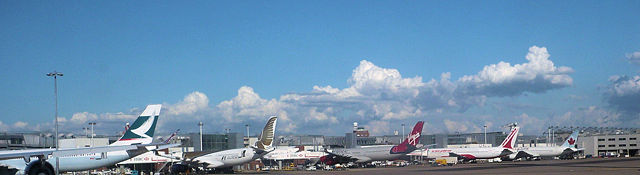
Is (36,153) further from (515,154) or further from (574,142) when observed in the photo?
(574,142)

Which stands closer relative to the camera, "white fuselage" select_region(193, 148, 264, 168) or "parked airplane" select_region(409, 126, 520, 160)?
"white fuselage" select_region(193, 148, 264, 168)

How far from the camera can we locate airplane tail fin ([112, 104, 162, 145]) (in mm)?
58031

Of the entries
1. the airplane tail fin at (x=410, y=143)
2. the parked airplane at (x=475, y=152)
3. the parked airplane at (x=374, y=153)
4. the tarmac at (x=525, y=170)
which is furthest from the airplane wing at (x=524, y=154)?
the tarmac at (x=525, y=170)

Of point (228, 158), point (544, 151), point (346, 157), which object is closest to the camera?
point (228, 158)

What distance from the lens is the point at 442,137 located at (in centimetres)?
17062

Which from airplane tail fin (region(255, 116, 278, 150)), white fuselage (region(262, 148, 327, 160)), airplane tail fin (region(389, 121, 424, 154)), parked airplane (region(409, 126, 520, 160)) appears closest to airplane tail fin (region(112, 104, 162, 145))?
airplane tail fin (region(255, 116, 278, 150))

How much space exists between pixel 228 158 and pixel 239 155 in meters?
1.66

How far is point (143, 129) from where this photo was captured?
5906 cm

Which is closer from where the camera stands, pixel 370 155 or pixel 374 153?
pixel 370 155

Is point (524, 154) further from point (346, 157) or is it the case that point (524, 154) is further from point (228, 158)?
point (228, 158)

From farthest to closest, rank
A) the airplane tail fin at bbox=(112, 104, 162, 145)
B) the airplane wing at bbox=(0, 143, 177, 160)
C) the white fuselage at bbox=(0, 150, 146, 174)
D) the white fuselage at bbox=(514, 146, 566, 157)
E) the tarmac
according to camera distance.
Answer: the white fuselage at bbox=(514, 146, 566, 157) < the tarmac < the airplane tail fin at bbox=(112, 104, 162, 145) < the white fuselage at bbox=(0, 150, 146, 174) < the airplane wing at bbox=(0, 143, 177, 160)

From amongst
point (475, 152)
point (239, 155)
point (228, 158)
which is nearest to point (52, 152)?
point (239, 155)

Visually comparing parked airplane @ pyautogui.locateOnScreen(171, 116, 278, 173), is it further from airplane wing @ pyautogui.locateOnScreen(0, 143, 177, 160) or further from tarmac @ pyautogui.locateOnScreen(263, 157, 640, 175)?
airplane wing @ pyautogui.locateOnScreen(0, 143, 177, 160)

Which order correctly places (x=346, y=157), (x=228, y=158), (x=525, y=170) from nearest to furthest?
1. (x=525, y=170)
2. (x=228, y=158)
3. (x=346, y=157)
